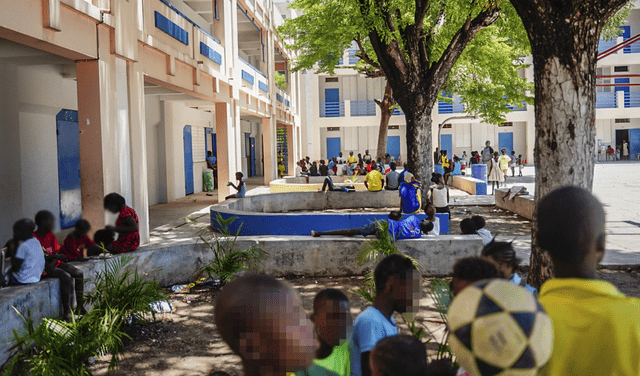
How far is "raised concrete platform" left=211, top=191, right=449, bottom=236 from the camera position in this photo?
31.4 ft

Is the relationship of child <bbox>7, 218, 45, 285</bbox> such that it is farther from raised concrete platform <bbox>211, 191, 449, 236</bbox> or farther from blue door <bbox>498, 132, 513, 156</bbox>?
blue door <bbox>498, 132, 513, 156</bbox>

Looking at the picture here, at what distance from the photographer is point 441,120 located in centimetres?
3734

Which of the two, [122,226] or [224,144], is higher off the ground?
[224,144]

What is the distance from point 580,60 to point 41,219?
561cm

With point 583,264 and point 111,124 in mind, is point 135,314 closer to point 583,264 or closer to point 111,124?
point 111,124

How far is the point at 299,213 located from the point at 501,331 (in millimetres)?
9425

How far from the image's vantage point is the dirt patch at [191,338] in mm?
4680

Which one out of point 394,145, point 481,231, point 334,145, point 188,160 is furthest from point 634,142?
point 481,231

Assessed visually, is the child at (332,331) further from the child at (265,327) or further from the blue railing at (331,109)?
the blue railing at (331,109)

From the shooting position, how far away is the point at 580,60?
507cm

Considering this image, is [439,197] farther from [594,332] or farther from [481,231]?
[594,332]

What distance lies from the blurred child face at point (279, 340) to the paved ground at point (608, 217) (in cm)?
435

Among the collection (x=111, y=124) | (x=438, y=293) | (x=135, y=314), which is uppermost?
(x=111, y=124)

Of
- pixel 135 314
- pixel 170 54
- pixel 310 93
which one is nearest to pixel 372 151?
pixel 310 93
